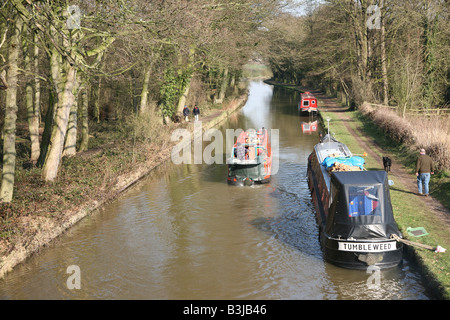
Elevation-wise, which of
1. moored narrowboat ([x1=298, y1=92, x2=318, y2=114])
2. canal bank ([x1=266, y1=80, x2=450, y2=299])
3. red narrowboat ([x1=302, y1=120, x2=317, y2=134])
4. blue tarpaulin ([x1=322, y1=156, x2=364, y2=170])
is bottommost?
canal bank ([x1=266, y1=80, x2=450, y2=299])

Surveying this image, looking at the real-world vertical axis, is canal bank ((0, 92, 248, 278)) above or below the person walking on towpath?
below

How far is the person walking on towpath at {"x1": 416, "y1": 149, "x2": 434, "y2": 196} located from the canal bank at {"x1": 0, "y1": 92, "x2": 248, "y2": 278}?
10214 mm

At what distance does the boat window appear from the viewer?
1098cm

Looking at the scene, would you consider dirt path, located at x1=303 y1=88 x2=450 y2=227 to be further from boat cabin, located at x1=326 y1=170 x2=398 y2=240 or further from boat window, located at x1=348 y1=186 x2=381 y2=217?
boat window, located at x1=348 y1=186 x2=381 y2=217

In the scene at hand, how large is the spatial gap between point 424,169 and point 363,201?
5.59 meters

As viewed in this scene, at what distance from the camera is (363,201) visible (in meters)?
11.0

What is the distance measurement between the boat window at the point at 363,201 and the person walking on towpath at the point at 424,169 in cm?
532

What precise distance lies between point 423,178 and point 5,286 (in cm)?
1215

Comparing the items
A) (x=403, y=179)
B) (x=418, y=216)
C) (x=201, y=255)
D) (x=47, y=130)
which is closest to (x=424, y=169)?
(x=418, y=216)

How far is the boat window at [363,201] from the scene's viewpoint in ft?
36.0

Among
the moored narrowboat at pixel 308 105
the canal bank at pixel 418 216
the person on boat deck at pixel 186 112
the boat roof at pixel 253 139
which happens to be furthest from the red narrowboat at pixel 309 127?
the boat roof at pixel 253 139

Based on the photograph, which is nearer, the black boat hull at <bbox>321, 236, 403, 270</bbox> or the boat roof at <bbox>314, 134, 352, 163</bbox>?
the black boat hull at <bbox>321, 236, 403, 270</bbox>

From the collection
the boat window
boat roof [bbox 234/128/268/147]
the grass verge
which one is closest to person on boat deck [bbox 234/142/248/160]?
boat roof [bbox 234/128/268/147]

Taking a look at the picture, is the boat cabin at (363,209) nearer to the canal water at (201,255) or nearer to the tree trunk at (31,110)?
the canal water at (201,255)
